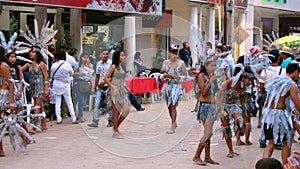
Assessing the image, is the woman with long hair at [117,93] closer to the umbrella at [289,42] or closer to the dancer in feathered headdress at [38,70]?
the dancer in feathered headdress at [38,70]

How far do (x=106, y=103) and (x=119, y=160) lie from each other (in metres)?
2.87

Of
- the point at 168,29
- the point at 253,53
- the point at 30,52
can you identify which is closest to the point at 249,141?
the point at 253,53

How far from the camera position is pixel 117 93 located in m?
10.7

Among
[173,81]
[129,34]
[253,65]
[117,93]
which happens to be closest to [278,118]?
[253,65]

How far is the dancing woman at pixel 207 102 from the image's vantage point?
Result: 27.9ft

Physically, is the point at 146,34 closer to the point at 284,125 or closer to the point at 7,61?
the point at 7,61

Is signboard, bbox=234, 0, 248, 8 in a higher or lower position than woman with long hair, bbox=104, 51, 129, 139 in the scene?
higher

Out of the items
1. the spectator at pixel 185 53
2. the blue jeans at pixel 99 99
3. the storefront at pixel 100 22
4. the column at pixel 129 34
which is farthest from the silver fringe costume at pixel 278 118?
the spectator at pixel 185 53

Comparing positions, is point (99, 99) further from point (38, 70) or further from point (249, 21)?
point (249, 21)

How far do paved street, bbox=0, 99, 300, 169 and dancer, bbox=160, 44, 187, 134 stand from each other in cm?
43

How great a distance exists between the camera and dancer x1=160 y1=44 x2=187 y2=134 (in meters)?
11.4

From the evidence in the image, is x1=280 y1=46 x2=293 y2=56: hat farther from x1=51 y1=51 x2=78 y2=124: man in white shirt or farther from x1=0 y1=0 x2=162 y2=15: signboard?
x1=0 y1=0 x2=162 y2=15: signboard

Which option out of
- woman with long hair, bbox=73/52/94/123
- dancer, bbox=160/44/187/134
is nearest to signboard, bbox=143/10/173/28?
woman with long hair, bbox=73/52/94/123

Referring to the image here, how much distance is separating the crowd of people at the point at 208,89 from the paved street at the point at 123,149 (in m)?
0.27
